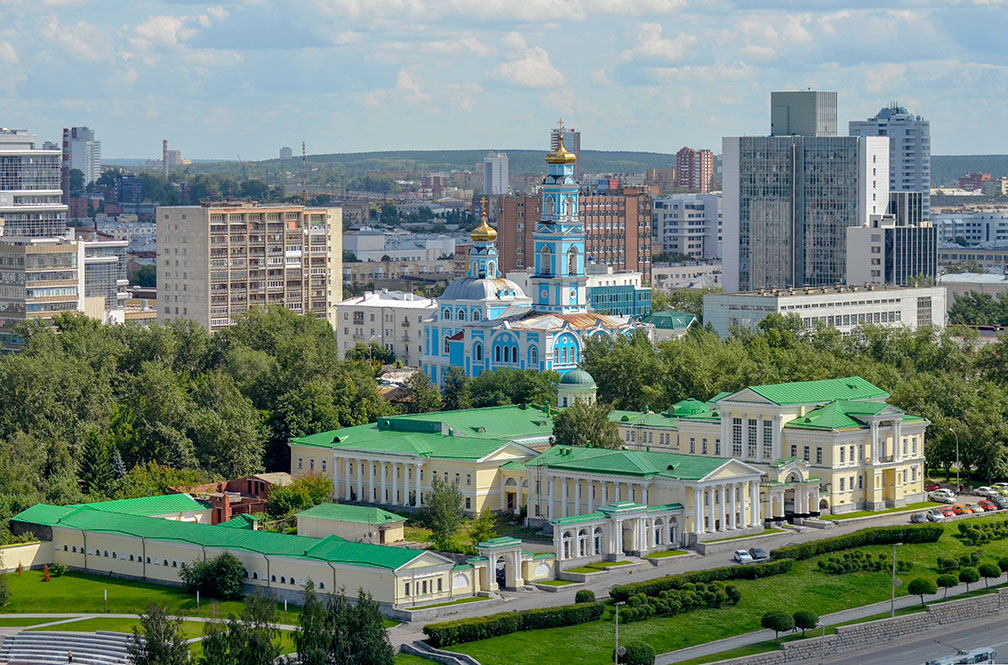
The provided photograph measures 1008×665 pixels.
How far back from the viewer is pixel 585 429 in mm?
96188

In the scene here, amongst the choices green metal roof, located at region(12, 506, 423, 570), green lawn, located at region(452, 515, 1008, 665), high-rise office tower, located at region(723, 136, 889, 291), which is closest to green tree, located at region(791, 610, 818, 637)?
green lawn, located at region(452, 515, 1008, 665)

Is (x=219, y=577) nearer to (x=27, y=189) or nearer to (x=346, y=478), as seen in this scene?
(x=346, y=478)

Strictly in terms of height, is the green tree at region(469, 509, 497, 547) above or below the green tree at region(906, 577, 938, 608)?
above

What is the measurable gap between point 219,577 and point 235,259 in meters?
85.3

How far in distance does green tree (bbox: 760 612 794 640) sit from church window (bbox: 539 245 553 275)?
5891 cm

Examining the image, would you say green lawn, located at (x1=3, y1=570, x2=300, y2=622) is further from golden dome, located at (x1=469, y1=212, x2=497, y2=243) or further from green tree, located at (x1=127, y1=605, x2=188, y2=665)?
golden dome, located at (x1=469, y1=212, x2=497, y2=243)

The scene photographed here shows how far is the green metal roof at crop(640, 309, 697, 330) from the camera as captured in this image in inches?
5979

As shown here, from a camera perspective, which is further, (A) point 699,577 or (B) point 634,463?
(B) point 634,463

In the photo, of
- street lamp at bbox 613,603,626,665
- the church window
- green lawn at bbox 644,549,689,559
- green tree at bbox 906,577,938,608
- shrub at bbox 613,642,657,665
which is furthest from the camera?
the church window

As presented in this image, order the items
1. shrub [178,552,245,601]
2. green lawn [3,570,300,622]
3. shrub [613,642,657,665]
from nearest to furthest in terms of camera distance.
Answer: shrub [613,642,657,665] < green lawn [3,570,300,622] < shrub [178,552,245,601]

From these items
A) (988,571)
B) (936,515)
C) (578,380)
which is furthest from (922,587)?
(578,380)

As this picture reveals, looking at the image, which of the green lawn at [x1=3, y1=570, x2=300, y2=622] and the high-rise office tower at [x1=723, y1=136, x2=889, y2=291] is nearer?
the green lawn at [x1=3, y1=570, x2=300, y2=622]

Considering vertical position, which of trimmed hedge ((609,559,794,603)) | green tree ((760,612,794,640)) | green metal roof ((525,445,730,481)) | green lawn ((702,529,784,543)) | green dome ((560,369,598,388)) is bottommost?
green tree ((760,612,794,640))

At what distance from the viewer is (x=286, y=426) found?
106 m
